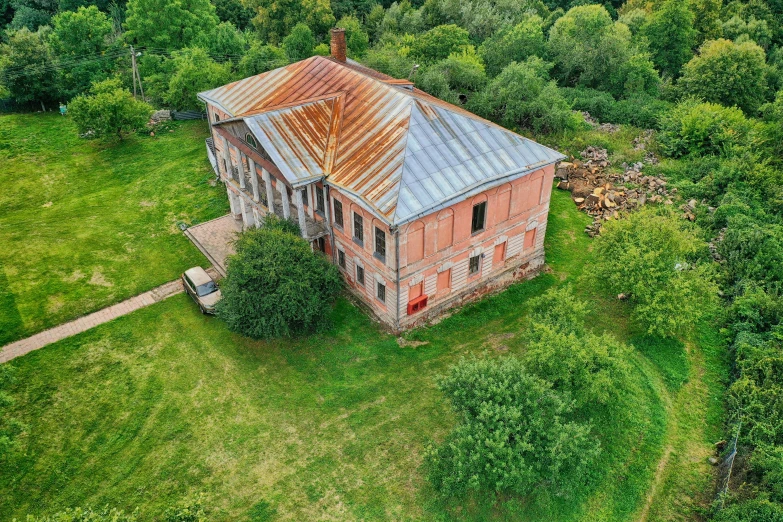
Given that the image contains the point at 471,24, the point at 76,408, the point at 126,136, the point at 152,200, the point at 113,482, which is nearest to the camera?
the point at 113,482

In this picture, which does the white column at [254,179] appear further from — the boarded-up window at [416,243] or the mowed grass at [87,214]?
the boarded-up window at [416,243]

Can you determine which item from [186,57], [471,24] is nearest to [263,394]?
A: [186,57]

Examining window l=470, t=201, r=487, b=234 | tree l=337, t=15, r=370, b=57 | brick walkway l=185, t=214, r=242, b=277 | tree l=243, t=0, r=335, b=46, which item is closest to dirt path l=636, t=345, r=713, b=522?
window l=470, t=201, r=487, b=234

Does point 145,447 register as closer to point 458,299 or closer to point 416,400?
point 416,400

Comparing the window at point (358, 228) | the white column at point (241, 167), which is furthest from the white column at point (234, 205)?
the window at point (358, 228)

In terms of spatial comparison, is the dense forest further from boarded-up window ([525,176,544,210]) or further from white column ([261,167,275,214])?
white column ([261,167,275,214])

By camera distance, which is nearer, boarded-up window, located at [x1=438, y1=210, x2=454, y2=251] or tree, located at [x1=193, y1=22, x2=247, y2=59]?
boarded-up window, located at [x1=438, y1=210, x2=454, y2=251]

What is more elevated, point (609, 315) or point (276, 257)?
point (276, 257)
